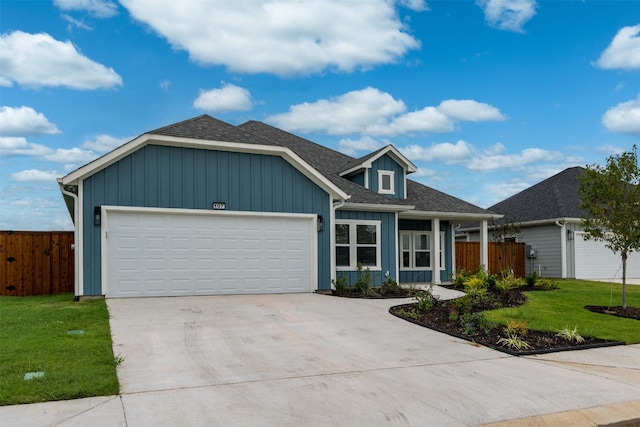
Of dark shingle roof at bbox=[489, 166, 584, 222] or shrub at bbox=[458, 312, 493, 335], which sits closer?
shrub at bbox=[458, 312, 493, 335]

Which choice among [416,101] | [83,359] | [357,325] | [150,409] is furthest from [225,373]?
[416,101]

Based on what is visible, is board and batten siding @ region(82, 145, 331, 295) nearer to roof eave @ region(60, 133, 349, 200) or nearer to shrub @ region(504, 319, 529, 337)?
roof eave @ region(60, 133, 349, 200)

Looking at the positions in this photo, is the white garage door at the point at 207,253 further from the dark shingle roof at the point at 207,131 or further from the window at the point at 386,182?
the window at the point at 386,182

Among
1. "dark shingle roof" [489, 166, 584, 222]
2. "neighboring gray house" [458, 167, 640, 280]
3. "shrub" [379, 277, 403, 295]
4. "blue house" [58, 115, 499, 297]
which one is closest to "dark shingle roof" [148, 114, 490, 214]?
"blue house" [58, 115, 499, 297]

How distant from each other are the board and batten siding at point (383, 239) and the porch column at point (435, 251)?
120 inches

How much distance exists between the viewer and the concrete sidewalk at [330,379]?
5027 millimetres

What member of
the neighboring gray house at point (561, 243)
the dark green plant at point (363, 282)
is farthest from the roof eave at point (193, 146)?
the neighboring gray house at point (561, 243)

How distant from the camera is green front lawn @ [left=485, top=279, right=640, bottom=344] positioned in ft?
32.1

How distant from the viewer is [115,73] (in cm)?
1474

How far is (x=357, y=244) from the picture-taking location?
16.8 metres

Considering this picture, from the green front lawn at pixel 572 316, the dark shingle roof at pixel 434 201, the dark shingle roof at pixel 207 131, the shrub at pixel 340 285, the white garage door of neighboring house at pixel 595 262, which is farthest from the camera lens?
the white garage door of neighboring house at pixel 595 262

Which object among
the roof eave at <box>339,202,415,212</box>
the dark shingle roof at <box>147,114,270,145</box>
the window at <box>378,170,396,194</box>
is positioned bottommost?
the roof eave at <box>339,202,415,212</box>

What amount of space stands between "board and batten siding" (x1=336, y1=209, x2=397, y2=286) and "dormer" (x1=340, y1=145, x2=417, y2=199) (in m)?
2.20

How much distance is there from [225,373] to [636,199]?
10901 millimetres
